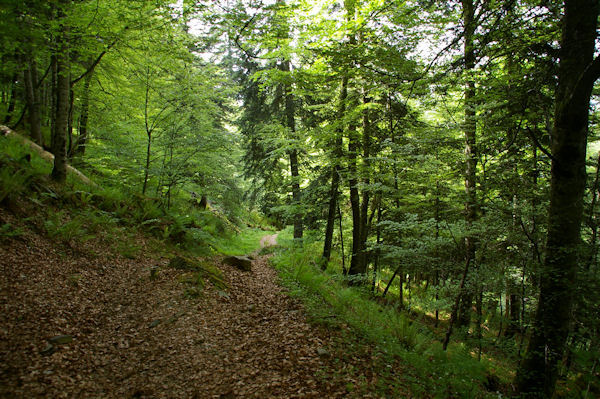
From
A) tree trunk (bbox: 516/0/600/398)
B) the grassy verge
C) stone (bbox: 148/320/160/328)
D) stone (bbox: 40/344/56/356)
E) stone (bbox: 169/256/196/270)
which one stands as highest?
tree trunk (bbox: 516/0/600/398)

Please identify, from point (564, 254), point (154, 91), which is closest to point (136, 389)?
point (564, 254)

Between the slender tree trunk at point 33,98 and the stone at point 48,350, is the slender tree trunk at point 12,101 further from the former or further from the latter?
the stone at point 48,350

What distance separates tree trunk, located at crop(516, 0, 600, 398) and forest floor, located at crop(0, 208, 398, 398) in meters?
2.36

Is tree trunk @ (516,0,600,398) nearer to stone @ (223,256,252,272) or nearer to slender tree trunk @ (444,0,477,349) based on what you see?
slender tree trunk @ (444,0,477,349)

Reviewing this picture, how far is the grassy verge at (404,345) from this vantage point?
14.3 ft

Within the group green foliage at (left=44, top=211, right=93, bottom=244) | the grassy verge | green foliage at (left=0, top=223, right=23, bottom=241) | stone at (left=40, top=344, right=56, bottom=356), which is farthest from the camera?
green foliage at (left=44, top=211, right=93, bottom=244)

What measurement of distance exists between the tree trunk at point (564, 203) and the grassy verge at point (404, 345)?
107cm

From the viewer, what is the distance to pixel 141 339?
4969 mm

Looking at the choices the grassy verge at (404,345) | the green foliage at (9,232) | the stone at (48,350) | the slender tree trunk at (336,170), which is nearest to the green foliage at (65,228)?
the green foliage at (9,232)

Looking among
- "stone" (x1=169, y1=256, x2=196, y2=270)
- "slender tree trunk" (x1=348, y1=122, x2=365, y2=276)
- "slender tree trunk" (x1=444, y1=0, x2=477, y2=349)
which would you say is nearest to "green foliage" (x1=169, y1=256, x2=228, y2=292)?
"stone" (x1=169, y1=256, x2=196, y2=270)

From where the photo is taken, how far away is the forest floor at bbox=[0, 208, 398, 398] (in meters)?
3.81

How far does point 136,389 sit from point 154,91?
964 centimetres

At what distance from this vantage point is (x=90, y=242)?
7.43m

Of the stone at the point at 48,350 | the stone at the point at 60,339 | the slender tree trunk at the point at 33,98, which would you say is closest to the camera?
the stone at the point at 48,350
